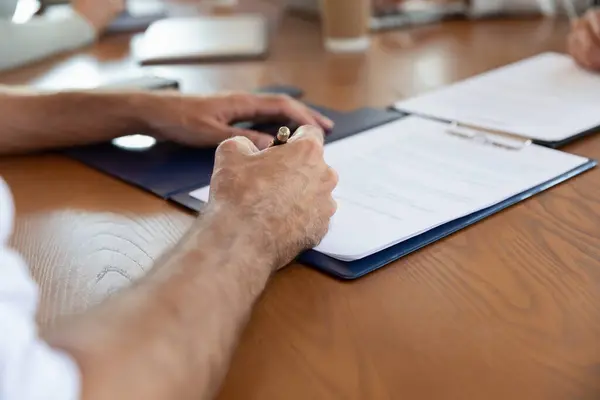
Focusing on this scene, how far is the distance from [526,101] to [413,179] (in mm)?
325

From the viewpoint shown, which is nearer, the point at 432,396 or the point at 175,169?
the point at 432,396

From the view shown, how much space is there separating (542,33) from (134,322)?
1.17 m

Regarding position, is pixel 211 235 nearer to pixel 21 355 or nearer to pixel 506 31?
pixel 21 355

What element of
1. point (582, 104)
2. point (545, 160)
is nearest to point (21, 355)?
point (545, 160)

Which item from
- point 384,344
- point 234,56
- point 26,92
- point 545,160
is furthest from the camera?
point 234,56

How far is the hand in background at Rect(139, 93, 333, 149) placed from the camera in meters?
0.90

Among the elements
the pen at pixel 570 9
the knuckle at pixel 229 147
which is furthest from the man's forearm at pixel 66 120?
the pen at pixel 570 9

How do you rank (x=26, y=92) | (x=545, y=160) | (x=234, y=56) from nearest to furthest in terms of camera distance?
(x=545, y=160), (x=26, y=92), (x=234, y=56)

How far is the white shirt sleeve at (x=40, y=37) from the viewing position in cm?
134

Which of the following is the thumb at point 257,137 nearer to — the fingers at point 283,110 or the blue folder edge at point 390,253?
the fingers at point 283,110

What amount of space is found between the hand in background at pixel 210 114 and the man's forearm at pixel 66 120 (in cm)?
3

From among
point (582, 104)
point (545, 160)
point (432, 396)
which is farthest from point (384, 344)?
point (582, 104)

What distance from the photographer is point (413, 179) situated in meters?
0.78

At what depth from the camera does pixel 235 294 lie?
1.80 ft
